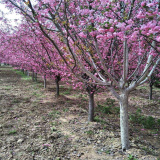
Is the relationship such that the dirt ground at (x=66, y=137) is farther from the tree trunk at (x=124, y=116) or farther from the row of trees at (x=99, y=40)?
the row of trees at (x=99, y=40)

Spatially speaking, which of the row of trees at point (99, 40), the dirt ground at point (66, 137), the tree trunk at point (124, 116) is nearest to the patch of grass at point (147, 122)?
the dirt ground at point (66, 137)

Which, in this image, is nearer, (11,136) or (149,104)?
(11,136)

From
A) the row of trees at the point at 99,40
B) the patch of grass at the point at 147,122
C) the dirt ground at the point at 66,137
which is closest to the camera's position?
the row of trees at the point at 99,40

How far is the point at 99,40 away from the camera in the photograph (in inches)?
204

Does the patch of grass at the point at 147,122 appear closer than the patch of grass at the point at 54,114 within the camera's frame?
Yes

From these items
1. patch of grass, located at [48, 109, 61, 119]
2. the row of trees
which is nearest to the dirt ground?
patch of grass, located at [48, 109, 61, 119]

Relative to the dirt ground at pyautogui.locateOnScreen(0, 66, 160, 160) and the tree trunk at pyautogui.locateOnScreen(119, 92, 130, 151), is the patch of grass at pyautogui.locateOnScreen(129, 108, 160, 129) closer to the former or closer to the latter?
the dirt ground at pyautogui.locateOnScreen(0, 66, 160, 160)

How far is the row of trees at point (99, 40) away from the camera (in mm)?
2420

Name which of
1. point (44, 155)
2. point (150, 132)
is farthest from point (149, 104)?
point (44, 155)

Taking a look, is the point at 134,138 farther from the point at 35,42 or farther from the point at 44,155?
the point at 35,42

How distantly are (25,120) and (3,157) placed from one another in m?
2.27

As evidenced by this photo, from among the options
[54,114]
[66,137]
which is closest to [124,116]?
[66,137]

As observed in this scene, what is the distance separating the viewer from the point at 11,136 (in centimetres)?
438

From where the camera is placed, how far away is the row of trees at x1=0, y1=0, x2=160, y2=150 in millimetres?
2420
